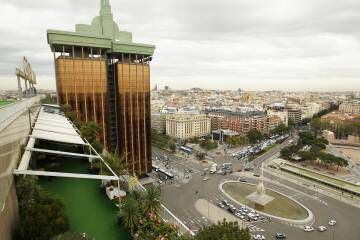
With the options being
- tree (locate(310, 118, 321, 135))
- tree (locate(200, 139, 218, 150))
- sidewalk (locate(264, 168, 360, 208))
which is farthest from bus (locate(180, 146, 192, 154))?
tree (locate(310, 118, 321, 135))

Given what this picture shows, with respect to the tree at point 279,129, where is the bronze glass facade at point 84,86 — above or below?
above

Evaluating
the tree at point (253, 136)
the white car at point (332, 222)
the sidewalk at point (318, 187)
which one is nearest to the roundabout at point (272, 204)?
the white car at point (332, 222)

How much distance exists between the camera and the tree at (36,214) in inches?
479

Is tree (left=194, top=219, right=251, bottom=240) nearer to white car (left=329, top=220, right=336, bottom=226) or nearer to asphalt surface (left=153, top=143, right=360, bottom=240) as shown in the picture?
asphalt surface (left=153, top=143, right=360, bottom=240)

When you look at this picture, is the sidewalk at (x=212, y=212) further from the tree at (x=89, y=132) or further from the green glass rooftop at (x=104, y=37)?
the green glass rooftop at (x=104, y=37)

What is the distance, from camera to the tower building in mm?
50156

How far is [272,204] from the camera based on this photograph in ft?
157

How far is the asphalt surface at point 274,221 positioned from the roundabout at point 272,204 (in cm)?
138

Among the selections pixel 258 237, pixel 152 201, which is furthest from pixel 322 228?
pixel 152 201

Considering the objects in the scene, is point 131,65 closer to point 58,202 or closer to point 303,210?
point 303,210

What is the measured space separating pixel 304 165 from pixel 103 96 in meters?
53.2

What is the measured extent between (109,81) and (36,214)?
47034mm

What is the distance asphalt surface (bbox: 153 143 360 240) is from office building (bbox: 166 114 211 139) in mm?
29646

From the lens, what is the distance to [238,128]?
105 meters
